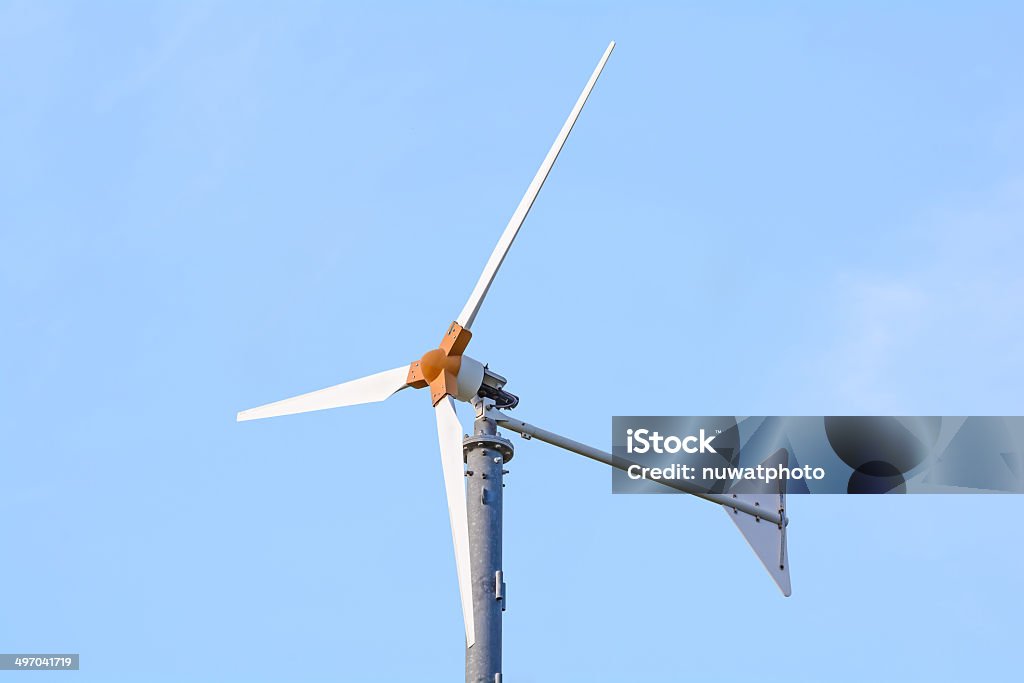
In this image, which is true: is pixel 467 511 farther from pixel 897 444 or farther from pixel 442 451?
pixel 897 444

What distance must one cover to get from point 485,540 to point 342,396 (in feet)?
18.7

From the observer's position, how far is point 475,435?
92.4 feet

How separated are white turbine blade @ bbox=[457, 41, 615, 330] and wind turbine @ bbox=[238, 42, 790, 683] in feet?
0.06

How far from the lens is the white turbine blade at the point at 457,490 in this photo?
25844 millimetres

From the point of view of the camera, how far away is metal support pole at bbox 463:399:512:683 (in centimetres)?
2600

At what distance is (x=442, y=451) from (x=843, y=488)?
14.9m

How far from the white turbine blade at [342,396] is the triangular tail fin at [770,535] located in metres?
9.94

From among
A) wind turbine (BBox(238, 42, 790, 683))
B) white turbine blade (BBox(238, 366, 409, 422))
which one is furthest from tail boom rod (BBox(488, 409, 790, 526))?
white turbine blade (BBox(238, 366, 409, 422))

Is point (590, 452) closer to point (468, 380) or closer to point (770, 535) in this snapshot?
point (468, 380)

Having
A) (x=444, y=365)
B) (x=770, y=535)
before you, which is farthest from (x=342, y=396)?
(x=770, y=535)
